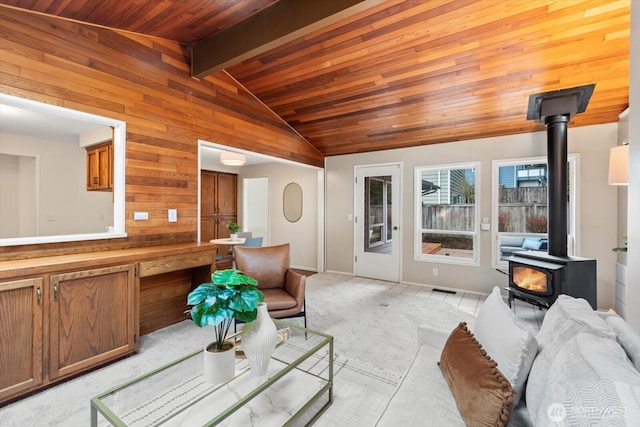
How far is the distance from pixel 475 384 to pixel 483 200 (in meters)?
3.75

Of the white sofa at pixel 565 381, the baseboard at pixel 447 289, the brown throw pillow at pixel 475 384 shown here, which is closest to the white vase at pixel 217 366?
the white sofa at pixel 565 381

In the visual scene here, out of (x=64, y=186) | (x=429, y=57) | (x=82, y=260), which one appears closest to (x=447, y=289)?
(x=429, y=57)

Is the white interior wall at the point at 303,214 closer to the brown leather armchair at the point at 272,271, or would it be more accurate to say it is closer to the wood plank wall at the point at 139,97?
the wood plank wall at the point at 139,97

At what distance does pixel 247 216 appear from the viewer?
7.26 meters

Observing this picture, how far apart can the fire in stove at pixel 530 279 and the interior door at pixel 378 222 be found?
1819 millimetres

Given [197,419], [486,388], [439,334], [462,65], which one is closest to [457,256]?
[462,65]

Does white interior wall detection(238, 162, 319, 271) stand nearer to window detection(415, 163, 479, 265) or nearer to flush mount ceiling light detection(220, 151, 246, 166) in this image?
flush mount ceiling light detection(220, 151, 246, 166)

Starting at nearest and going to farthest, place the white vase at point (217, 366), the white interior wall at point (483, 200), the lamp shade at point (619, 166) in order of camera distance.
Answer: the white vase at point (217, 366) < the lamp shade at point (619, 166) < the white interior wall at point (483, 200)

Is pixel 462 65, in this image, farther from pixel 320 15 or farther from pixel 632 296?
pixel 632 296

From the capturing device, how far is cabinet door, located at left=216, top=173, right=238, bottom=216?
682 cm

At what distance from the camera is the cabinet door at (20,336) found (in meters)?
1.81

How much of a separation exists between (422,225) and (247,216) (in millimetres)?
4281

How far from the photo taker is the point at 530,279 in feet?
10.7

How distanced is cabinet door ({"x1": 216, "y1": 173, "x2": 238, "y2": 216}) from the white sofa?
608 cm
